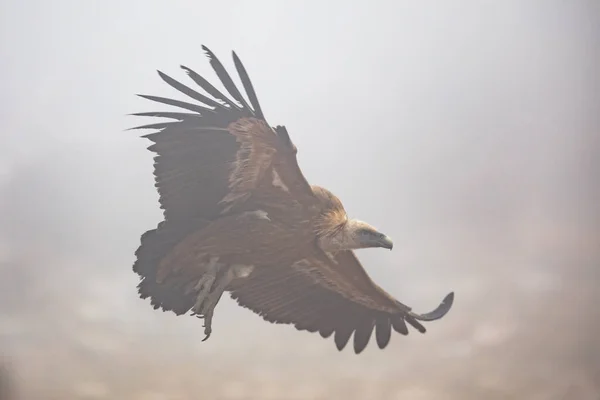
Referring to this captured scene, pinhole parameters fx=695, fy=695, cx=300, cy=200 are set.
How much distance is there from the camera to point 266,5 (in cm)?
344

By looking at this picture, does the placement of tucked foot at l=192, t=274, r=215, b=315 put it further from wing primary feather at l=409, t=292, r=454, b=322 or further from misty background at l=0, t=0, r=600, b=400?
wing primary feather at l=409, t=292, r=454, b=322

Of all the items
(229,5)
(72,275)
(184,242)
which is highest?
(229,5)

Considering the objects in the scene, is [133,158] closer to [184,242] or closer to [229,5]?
[184,242]

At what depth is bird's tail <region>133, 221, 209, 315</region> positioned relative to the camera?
3.06 m

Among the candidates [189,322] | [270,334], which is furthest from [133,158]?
[270,334]

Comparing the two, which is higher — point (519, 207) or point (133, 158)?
A: point (519, 207)

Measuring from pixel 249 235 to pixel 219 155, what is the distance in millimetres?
372

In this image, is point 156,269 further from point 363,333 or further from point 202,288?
point 363,333

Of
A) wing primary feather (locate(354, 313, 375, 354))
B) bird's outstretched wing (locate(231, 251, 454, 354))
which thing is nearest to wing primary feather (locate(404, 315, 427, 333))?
bird's outstretched wing (locate(231, 251, 454, 354))

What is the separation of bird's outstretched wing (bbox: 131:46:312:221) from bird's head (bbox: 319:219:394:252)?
0.68 feet

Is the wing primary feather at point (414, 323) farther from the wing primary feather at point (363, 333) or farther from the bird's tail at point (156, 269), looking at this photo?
the bird's tail at point (156, 269)

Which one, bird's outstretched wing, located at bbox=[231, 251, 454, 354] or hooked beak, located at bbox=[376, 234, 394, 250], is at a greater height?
hooked beak, located at bbox=[376, 234, 394, 250]

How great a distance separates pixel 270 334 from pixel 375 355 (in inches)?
19.3

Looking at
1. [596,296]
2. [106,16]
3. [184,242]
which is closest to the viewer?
[184,242]
